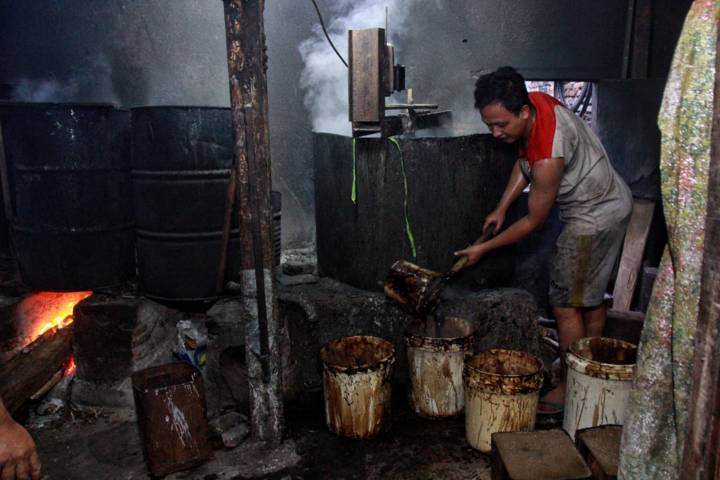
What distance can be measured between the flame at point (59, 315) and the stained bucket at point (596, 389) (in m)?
3.95

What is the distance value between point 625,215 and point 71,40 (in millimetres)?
5195

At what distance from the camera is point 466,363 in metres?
3.60

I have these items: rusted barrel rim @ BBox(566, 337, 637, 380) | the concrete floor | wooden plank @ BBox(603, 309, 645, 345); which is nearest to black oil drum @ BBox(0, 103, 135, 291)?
the concrete floor

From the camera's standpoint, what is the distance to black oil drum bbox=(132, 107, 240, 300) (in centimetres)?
423

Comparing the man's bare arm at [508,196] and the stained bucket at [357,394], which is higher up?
the man's bare arm at [508,196]

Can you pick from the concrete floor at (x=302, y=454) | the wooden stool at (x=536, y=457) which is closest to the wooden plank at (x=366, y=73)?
the concrete floor at (x=302, y=454)

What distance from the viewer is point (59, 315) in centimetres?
495

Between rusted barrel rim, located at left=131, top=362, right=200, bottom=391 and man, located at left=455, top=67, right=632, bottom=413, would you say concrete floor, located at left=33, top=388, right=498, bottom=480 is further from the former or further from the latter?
man, located at left=455, top=67, right=632, bottom=413

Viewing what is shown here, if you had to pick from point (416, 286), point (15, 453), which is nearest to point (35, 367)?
point (15, 453)

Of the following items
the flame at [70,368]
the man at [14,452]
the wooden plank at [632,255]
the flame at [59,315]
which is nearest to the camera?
the man at [14,452]

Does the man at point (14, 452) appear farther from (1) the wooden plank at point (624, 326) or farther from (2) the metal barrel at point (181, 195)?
(1) the wooden plank at point (624, 326)

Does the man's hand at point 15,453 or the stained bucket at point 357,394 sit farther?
the stained bucket at point 357,394

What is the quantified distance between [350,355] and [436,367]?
2.09ft

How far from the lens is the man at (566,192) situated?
358 centimetres
